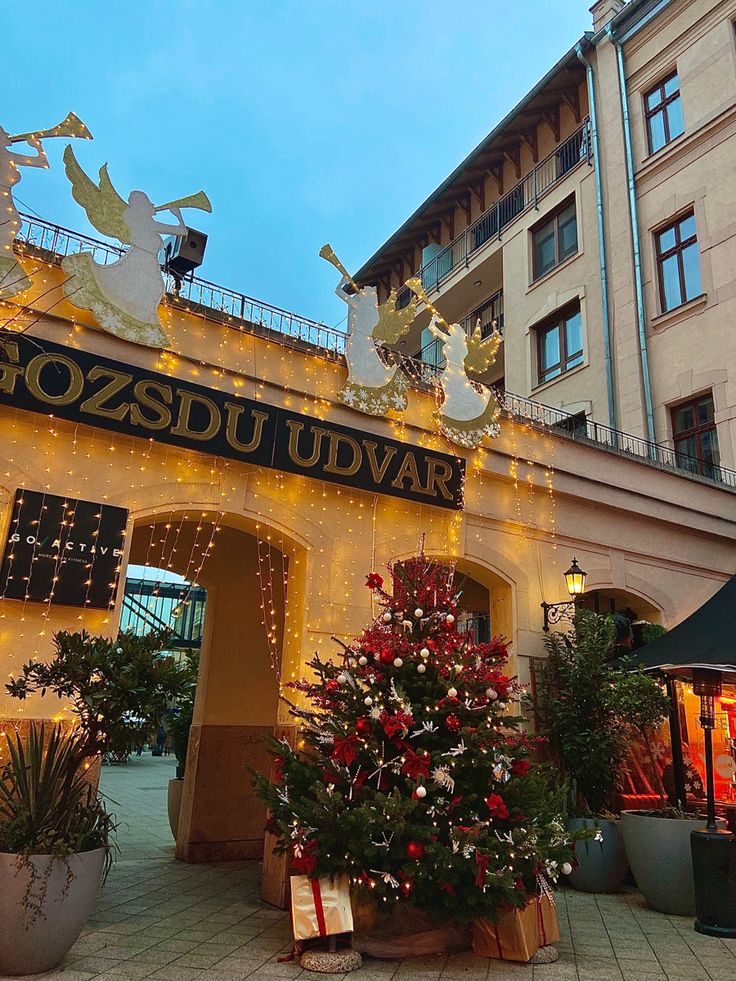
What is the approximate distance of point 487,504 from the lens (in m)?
9.54

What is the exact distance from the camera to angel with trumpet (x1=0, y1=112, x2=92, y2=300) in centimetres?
641

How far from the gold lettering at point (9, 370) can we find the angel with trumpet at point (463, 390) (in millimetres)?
5043

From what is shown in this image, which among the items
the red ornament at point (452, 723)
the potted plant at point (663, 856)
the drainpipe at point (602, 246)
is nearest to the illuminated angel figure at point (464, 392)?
the red ornament at point (452, 723)

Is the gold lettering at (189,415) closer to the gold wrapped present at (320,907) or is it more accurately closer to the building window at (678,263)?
the gold wrapped present at (320,907)

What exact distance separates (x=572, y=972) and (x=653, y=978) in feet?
1.75

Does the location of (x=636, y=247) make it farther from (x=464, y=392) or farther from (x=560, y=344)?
(x=464, y=392)

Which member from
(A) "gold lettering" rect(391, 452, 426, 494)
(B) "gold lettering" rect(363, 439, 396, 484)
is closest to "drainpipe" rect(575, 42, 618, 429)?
(A) "gold lettering" rect(391, 452, 426, 494)

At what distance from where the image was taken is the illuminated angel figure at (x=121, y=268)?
6.89 m

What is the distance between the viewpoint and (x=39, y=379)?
6.36 metres

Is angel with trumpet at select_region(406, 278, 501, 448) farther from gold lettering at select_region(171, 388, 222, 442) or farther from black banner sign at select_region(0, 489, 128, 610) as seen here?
black banner sign at select_region(0, 489, 128, 610)

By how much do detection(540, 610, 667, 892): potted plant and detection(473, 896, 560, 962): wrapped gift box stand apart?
249 centimetres

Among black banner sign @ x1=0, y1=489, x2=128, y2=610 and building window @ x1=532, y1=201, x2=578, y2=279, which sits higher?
building window @ x1=532, y1=201, x2=578, y2=279

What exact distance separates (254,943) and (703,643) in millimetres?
5778

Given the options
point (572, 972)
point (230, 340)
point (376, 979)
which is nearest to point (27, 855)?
point (376, 979)
